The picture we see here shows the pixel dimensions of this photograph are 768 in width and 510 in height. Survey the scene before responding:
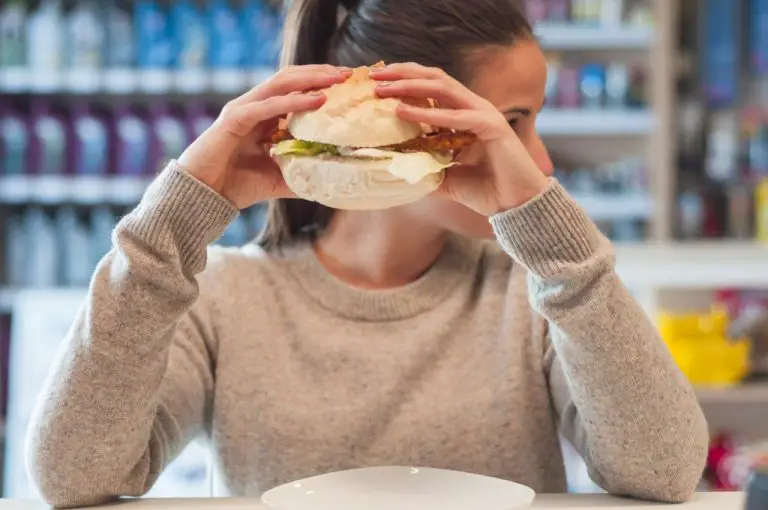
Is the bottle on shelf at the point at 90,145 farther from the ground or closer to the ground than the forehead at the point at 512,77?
closer to the ground

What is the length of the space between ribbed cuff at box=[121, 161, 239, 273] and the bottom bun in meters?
0.10

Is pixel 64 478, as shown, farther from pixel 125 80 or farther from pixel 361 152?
pixel 125 80

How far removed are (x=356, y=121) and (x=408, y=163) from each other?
8 centimetres

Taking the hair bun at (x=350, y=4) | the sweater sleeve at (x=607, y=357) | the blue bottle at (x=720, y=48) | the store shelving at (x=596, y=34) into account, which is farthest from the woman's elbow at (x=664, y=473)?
the blue bottle at (x=720, y=48)

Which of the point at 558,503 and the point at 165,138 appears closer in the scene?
the point at 558,503

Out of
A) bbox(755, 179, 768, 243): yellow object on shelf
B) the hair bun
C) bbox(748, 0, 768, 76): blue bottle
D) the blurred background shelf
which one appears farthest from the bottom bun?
bbox(748, 0, 768, 76): blue bottle

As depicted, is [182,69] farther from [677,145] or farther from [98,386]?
[98,386]

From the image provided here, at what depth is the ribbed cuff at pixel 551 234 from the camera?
1.15 metres

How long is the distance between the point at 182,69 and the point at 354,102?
2868mm

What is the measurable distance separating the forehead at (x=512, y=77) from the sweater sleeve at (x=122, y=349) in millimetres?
386

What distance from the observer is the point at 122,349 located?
115 cm

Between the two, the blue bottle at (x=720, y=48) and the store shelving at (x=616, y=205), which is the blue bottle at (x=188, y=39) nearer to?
the store shelving at (x=616, y=205)

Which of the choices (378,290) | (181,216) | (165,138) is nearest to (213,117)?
(165,138)

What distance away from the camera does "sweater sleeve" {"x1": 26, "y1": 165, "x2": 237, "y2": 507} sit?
3.75ft
